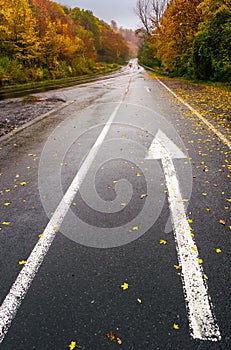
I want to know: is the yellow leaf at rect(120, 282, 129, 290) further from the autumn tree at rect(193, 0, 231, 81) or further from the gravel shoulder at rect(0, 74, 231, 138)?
the autumn tree at rect(193, 0, 231, 81)

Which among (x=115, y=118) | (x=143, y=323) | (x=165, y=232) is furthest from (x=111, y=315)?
(x=115, y=118)

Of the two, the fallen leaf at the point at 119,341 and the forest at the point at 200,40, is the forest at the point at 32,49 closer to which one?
the forest at the point at 200,40

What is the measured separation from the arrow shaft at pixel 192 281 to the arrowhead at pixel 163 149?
196cm

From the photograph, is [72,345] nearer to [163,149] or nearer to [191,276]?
[191,276]

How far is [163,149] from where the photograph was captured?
6320 millimetres

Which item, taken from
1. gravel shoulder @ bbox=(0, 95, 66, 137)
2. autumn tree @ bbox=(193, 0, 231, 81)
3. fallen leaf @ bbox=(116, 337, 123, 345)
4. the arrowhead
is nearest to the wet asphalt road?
fallen leaf @ bbox=(116, 337, 123, 345)

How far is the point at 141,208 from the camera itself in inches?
153

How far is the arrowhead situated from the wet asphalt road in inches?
6.9

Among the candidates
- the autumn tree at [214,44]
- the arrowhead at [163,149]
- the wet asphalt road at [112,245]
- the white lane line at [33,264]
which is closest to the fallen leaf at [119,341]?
the wet asphalt road at [112,245]

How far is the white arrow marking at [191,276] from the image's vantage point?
2.17m

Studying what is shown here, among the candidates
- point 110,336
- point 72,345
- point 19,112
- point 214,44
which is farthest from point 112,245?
point 214,44

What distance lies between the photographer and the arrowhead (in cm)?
589

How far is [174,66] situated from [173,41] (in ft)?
8.39

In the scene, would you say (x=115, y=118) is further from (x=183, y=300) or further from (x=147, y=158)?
(x=183, y=300)
